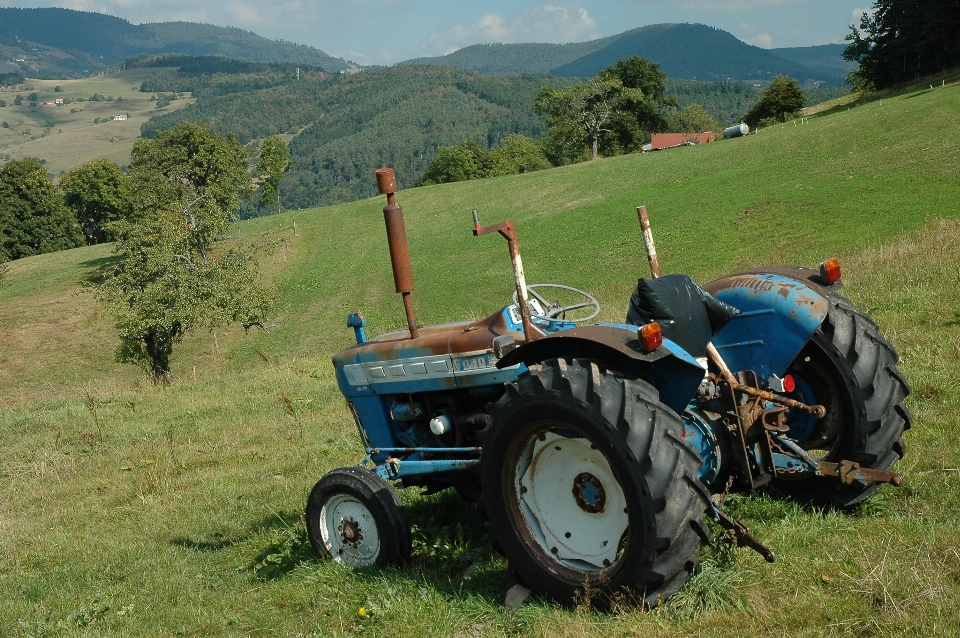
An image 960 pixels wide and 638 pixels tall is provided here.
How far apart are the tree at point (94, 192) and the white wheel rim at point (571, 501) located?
70.7 m

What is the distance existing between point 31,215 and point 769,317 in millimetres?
76700

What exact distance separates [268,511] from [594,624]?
396 centimetres

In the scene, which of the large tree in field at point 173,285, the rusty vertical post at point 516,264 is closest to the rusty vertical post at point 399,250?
the rusty vertical post at point 516,264

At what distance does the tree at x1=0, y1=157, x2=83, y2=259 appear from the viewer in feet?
221

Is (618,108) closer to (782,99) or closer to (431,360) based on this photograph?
(782,99)

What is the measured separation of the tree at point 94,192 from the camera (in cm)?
7025

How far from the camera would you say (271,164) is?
59781 mm

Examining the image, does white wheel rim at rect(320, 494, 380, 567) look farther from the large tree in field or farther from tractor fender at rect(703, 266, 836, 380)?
the large tree in field

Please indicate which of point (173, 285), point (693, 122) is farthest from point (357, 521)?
point (693, 122)

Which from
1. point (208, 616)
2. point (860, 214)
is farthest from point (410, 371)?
point (860, 214)

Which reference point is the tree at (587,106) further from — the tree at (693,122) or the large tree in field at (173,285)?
the large tree in field at (173,285)

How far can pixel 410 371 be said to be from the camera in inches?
204

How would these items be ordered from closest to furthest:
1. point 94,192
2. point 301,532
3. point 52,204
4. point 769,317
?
point 769,317 → point 301,532 → point 52,204 → point 94,192

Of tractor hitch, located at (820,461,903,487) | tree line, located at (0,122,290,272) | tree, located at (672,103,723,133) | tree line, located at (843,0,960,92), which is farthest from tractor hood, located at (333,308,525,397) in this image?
tree, located at (672,103,723,133)
